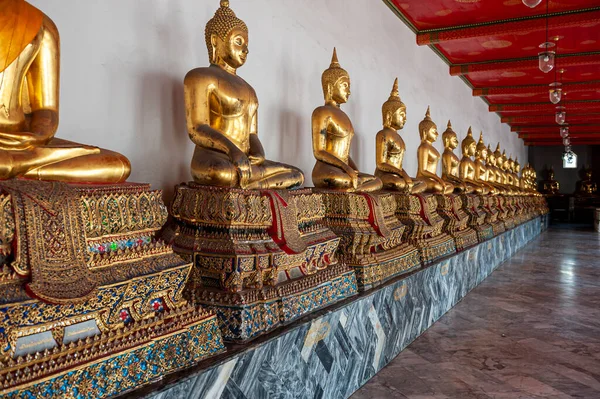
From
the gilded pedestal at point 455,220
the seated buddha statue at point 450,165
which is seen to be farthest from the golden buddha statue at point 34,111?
the seated buddha statue at point 450,165

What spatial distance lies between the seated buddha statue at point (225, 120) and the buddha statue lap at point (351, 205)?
545 mm

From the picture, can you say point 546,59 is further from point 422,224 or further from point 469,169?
point 422,224

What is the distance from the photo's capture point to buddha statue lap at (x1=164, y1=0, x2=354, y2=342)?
2.11m

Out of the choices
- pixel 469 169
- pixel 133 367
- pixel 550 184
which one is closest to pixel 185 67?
pixel 133 367

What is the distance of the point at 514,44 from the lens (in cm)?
770

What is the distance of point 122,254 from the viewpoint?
168 centimetres

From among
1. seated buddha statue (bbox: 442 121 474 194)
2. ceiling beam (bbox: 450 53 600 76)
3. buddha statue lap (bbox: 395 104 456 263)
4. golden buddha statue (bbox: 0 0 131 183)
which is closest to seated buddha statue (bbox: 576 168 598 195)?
ceiling beam (bbox: 450 53 600 76)

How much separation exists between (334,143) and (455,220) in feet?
6.93

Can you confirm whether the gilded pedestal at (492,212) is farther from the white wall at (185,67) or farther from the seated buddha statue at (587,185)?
the seated buddha statue at (587,185)

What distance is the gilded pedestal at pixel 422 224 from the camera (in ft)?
13.3

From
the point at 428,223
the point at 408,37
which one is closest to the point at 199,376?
the point at 428,223

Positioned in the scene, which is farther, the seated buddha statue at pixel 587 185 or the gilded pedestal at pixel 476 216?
the seated buddha statue at pixel 587 185

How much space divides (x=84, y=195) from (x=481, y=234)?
529cm

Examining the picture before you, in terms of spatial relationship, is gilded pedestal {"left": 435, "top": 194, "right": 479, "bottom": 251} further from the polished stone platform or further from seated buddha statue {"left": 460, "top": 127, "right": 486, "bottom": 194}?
seated buddha statue {"left": 460, "top": 127, "right": 486, "bottom": 194}
